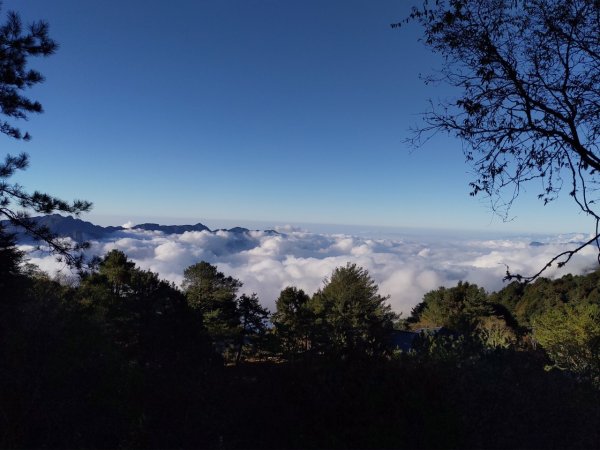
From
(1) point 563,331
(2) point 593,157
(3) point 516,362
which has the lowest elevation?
(1) point 563,331

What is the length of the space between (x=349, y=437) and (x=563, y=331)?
45.9 ft

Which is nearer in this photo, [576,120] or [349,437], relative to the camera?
[576,120]

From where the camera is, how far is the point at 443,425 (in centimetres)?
581

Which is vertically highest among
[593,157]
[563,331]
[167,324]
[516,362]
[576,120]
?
[576,120]

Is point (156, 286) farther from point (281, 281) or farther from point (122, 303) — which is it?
point (281, 281)

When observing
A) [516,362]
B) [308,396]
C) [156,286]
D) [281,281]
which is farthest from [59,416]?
[281,281]

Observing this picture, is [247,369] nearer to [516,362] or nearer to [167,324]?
[516,362]

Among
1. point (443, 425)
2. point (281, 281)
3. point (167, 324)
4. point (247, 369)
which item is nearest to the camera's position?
point (443, 425)

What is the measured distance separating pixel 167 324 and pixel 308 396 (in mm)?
12600

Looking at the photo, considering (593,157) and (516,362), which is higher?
(593,157)

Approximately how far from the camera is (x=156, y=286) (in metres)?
20.8

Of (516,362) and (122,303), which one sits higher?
(516,362)

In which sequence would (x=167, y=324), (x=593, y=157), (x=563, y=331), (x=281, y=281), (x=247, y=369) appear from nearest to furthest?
(x=593, y=157) → (x=247, y=369) → (x=563, y=331) → (x=167, y=324) → (x=281, y=281)

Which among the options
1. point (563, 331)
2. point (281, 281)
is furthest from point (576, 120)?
point (281, 281)
